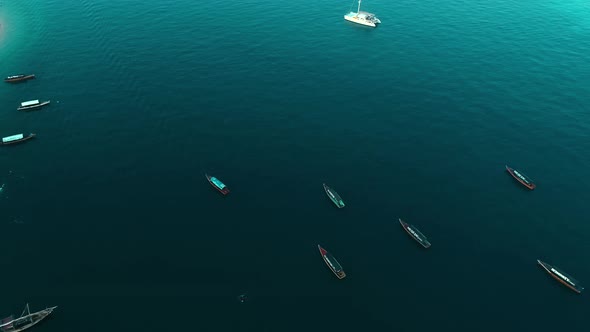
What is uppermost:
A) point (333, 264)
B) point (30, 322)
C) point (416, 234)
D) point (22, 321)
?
point (416, 234)

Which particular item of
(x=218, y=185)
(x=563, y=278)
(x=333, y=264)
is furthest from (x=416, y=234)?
Result: (x=218, y=185)

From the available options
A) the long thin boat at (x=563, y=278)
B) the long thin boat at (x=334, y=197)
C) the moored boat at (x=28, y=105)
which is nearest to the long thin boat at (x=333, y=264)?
the long thin boat at (x=334, y=197)

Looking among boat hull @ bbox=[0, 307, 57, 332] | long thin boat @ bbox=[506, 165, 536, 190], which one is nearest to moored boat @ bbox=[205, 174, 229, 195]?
boat hull @ bbox=[0, 307, 57, 332]

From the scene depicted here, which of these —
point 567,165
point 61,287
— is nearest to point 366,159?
point 567,165

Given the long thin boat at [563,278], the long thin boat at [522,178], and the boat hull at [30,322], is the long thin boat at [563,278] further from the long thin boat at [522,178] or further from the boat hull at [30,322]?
the boat hull at [30,322]

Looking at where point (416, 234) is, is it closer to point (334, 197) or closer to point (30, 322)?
point (334, 197)

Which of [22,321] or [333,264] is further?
[333,264]

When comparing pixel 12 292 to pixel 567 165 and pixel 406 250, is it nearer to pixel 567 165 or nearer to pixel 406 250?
pixel 406 250
